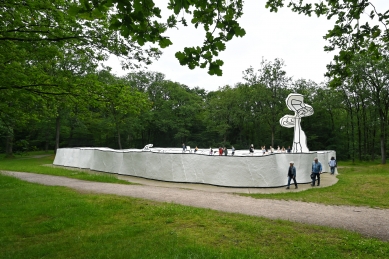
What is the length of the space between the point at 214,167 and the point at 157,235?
9.86 m

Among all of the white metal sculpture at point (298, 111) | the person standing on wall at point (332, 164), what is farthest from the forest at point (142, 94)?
the person standing on wall at point (332, 164)

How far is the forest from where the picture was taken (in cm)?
466

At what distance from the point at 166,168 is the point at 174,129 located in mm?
37771

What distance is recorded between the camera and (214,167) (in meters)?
15.6

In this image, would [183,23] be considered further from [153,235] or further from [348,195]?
[348,195]

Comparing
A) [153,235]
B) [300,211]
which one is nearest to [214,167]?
[300,211]

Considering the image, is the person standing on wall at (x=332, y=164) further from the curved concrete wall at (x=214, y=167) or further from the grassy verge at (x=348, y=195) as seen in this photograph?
the grassy verge at (x=348, y=195)

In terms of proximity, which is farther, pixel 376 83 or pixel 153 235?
pixel 376 83

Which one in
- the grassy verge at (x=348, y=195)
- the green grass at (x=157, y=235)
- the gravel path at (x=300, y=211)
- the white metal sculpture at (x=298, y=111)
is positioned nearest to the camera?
the green grass at (x=157, y=235)

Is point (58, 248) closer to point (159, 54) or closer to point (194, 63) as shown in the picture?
point (194, 63)

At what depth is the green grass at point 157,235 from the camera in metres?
5.05

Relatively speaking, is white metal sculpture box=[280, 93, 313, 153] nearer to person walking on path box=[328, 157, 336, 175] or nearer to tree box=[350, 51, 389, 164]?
person walking on path box=[328, 157, 336, 175]

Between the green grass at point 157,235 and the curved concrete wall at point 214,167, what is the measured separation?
7218 mm

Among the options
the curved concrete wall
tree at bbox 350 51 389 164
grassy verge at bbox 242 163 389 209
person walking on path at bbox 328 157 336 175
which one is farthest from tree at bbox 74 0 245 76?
tree at bbox 350 51 389 164
